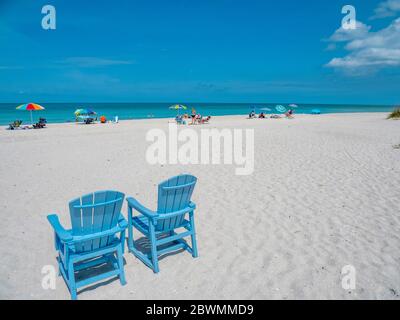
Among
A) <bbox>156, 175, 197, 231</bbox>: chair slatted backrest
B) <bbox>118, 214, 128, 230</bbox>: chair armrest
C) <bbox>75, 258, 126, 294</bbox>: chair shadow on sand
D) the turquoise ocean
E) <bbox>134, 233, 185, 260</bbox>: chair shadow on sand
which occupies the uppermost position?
the turquoise ocean

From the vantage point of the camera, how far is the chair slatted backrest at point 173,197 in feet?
10.5

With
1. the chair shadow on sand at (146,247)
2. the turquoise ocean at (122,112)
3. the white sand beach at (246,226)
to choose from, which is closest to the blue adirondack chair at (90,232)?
the white sand beach at (246,226)

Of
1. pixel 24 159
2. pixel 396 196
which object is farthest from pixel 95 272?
pixel 24 159

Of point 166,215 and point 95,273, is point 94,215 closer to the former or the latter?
point 166,215

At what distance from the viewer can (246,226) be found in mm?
4355

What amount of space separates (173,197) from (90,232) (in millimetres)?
972

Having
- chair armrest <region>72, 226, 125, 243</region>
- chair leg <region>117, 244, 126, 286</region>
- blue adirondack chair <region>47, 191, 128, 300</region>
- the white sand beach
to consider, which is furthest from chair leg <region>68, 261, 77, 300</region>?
chair leg <region>117, 244, 126, 286</region>

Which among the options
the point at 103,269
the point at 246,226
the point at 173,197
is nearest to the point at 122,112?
the point at 246,226

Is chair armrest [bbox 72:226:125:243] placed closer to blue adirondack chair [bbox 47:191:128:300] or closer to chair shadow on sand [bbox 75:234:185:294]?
blue adirondack chair [bbox 47:191:128:300]

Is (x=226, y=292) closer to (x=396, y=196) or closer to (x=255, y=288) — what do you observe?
(x=255, y=288)

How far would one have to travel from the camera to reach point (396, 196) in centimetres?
554

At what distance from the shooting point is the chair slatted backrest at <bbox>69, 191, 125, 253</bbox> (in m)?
2.67

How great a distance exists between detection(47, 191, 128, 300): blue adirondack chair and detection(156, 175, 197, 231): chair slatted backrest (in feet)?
1.57

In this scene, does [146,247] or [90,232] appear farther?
[146,247]
